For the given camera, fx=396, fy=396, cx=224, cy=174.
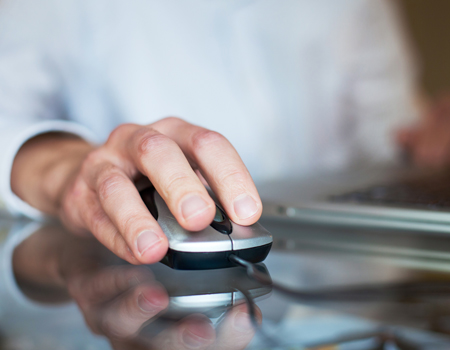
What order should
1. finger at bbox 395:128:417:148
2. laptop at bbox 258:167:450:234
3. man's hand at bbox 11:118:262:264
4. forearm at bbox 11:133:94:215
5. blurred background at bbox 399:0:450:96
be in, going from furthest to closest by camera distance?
blurred background at bbox 399:0:450:96, finger at bbox 395:128:417:148, forearm at bbox 11:133:94:215, laptop at bbox 258:167:450:234, man's hand at bbox 11:118:262:264

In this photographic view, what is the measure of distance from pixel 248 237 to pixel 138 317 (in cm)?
10

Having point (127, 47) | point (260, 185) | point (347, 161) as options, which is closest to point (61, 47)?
point (127, 47)

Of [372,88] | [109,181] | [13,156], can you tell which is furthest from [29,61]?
[372,88]

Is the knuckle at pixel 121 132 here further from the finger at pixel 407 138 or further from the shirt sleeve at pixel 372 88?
the shirt sleeve at pixel 372 88

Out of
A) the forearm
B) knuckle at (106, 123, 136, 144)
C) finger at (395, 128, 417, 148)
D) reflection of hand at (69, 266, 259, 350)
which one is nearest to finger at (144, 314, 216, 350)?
reflection of hand at (69, 266, 259, 350)

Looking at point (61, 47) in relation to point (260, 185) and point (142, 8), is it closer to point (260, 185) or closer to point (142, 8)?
point (142, 8)

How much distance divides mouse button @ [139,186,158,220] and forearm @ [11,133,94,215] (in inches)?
8.2

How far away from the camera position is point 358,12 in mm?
1553

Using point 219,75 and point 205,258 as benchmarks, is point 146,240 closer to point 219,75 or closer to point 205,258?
point 205,258

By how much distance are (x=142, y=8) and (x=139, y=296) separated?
0.83m

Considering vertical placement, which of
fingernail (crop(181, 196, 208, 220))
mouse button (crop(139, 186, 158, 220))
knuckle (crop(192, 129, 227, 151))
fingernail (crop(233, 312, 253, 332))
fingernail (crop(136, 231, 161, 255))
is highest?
knuckle (crop(192, 129, 227, 151))

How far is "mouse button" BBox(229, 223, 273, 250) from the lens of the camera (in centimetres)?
30

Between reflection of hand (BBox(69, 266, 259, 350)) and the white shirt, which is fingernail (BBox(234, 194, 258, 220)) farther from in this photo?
the white shirt

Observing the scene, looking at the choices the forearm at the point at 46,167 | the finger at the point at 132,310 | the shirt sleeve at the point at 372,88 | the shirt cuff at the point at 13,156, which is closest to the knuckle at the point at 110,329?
the finger at the point at 132,310
